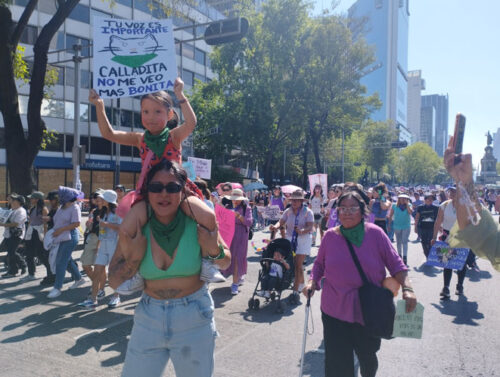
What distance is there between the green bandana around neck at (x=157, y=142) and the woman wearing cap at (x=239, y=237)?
497 centimetres

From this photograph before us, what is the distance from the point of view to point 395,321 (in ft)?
10.9

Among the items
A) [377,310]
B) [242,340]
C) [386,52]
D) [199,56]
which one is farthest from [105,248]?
[386,52]

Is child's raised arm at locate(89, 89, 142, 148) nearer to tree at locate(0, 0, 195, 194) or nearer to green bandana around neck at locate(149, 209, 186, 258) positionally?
green bandana around neck at locate(149, 209, 186, 258)

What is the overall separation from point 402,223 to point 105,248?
716 cm

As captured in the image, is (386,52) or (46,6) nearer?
(46,6)

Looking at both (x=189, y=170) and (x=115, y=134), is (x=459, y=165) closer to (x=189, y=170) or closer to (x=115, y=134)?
(x=115, y=134)

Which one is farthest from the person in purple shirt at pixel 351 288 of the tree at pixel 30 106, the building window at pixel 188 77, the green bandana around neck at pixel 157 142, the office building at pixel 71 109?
the building window at pixel 188 77

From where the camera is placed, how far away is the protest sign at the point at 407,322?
10.8ft

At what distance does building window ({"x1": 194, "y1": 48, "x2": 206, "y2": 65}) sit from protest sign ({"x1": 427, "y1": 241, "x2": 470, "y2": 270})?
125 ft

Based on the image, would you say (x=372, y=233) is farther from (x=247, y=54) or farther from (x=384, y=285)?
(x=247, y=54)

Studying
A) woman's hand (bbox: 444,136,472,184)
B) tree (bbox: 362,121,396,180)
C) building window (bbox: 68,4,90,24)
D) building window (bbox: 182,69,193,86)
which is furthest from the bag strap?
tree (bbox: 362,121,396,180)

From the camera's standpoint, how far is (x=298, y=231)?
7.26m

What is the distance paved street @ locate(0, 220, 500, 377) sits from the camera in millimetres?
4473

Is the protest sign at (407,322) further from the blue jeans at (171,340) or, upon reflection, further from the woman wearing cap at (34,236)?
the woman wearing cap at (34,236)
